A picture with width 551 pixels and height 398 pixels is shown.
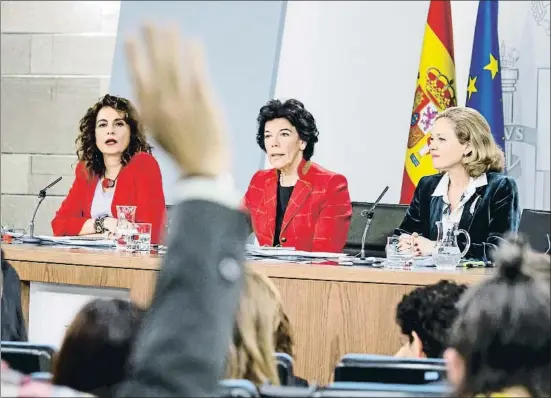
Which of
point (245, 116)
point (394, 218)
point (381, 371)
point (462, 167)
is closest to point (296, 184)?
point (394, 218)

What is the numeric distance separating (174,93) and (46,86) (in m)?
5.05

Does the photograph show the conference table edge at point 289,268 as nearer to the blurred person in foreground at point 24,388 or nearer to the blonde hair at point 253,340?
the blonde hair at point 253,340

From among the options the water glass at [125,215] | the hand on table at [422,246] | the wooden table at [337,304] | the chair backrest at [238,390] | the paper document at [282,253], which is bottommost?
the wooden table at [337,304]

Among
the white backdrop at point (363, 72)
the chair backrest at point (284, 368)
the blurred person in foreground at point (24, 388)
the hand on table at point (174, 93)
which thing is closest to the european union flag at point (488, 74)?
the white backdrop at point (363, 72)

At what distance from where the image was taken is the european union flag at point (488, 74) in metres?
4.62

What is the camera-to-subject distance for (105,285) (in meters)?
3.10

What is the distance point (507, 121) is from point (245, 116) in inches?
55.9

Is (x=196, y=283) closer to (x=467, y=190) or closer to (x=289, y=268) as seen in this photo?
(x=289, y=268)

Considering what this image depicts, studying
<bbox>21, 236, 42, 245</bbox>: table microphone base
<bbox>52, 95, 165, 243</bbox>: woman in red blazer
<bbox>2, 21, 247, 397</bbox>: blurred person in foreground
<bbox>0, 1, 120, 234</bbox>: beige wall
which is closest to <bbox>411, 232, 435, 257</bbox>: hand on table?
<bbox>52, 95, 165, 243</bbox>: woman in red blazer

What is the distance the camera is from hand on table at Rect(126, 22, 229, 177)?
73 cm

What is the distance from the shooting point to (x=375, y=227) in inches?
151

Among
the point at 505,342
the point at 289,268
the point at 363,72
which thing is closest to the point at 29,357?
the point at 505,342

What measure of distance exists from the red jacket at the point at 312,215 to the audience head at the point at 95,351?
8.02 feet

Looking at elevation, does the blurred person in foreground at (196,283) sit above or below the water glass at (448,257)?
above
